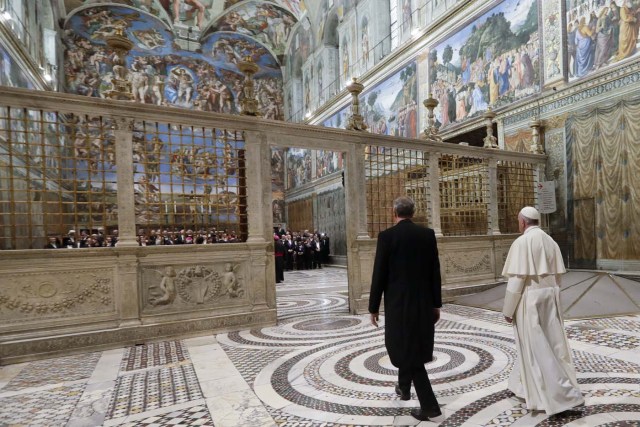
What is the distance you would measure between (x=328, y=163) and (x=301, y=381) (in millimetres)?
18744

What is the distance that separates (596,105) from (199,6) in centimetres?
2546

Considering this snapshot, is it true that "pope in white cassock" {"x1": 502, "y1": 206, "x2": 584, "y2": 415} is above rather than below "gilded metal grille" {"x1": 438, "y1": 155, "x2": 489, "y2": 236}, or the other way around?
below

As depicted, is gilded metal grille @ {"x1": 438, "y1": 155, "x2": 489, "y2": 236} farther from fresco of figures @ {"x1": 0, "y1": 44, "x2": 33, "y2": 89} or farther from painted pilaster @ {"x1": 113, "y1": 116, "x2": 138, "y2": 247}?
fresco of figures @ {"x1": 0, "y1": 44, "x2": 33, "y2": 89}

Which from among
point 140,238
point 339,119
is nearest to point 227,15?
point 339,119

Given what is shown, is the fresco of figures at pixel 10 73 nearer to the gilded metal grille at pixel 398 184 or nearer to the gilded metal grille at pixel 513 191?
the gilded metal grille at pixel 398 184

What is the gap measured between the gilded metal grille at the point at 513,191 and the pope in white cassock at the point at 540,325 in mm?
7948

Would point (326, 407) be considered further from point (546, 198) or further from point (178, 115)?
point (546, 198)

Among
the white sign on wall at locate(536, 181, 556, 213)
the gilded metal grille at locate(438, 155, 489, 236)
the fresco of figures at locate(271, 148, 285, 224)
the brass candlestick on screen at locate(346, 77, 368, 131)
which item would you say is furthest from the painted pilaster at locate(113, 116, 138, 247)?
the fresco of figures at locate(271, 148, 285, 224)

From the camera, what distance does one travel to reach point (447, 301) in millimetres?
8594

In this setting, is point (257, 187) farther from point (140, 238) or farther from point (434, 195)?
point (434, 195)

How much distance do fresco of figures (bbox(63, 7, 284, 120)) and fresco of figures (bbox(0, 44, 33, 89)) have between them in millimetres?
8798

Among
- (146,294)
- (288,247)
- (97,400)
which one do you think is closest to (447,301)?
(146,294)

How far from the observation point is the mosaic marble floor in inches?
129

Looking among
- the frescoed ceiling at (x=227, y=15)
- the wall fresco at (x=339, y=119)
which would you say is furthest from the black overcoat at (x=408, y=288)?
the frescoed ceiling at (x=227, y=15)
